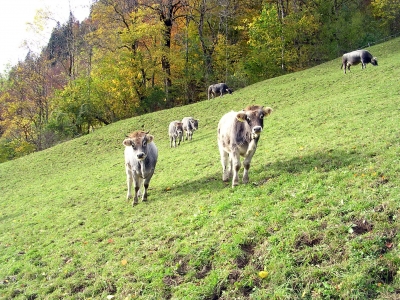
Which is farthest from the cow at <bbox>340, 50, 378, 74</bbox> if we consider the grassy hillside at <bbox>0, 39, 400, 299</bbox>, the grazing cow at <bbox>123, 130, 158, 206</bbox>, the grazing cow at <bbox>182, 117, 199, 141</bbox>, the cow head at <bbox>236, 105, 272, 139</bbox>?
the grazing cow at <bbox>123, 130, 158, 206</bbox>

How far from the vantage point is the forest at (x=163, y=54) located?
40.0 m

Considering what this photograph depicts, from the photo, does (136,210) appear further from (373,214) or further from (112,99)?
(112,99)

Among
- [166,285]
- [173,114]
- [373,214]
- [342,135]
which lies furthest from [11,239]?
[173,114]

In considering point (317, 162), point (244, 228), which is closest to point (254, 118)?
point (317, 162)

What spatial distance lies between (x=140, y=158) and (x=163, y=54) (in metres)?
33.6

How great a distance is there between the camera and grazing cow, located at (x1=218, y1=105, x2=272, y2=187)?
9422 millimetres

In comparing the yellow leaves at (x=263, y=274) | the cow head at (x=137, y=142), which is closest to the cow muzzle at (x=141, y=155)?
the cow head at (x=137, y=142)

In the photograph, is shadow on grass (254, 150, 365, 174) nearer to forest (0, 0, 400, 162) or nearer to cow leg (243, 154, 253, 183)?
cow leg (243, 154, 253, 183)

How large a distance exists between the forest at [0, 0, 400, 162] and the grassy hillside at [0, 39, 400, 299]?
2487 cm

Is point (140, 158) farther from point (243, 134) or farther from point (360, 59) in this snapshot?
point (360, 59)

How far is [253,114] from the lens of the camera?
9.43m

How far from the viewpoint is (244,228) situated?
702 cm

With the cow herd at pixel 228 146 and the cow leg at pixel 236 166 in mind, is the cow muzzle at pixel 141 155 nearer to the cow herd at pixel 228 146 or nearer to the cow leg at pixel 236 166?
the cow herd at pixel 228 146

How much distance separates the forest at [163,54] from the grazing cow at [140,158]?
27808 millimetres
